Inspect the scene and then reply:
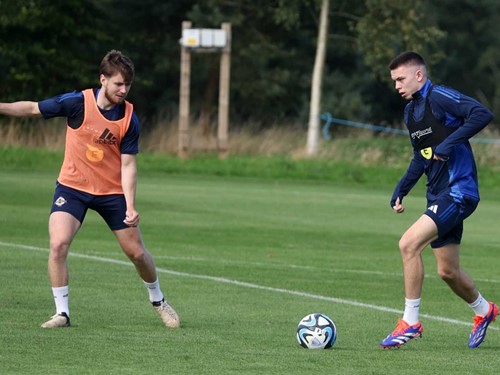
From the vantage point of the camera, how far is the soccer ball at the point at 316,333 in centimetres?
948

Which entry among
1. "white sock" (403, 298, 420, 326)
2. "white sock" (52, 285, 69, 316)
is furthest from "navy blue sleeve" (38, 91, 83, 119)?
"white sock" (403, 298, 420, 326)

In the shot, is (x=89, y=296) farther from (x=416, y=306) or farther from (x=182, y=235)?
(x=182, y=235)

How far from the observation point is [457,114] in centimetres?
970

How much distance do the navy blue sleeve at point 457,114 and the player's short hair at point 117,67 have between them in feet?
7.35

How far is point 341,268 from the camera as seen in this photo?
15.8 meters

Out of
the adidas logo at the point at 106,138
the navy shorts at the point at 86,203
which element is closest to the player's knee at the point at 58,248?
the navy shorts at the point at 86,203

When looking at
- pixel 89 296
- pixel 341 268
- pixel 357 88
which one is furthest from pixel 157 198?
pixel 357 88

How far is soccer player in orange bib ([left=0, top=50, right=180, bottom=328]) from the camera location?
10211mm

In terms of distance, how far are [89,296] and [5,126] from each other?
31.8 m

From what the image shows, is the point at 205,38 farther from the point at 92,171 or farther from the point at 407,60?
the point at 407,60

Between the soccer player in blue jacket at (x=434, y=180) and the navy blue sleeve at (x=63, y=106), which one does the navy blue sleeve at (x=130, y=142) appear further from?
the soccer player in blue jacket at (x=434, y=180)

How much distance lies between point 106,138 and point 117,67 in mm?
592

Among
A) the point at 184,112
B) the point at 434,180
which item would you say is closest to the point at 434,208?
the point at 434,180

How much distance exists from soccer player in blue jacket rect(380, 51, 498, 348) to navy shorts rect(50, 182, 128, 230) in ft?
7.24
